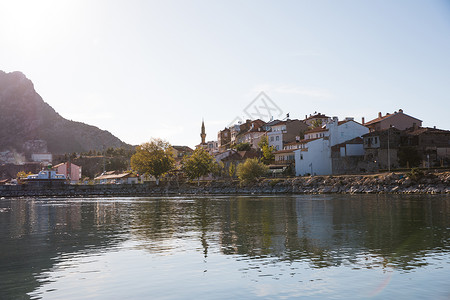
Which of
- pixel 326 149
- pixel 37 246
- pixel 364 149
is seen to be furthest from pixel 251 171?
pixel 37 246

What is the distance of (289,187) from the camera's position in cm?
9562

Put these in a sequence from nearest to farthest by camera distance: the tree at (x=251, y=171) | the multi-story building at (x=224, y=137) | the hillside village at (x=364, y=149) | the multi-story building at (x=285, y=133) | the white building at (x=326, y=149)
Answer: the hillside village at (x=364, y=149)
the white building at (x=326, y=149)
the tree at (x=251, y=171)
the multi-story building at (x=285, y=133)
the multi-story building at (x=224, y=137)

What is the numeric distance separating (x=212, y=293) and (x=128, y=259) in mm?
7364

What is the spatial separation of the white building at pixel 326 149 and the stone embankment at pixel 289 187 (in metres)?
7.48

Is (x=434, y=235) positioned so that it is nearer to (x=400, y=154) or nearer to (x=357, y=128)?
(x=400, y=154)

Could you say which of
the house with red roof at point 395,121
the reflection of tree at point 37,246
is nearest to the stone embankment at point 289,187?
the house with red roof at point 395,121

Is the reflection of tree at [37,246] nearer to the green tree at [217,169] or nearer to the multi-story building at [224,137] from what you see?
the green tree at [217,169]

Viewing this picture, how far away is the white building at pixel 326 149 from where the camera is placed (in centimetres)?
10138

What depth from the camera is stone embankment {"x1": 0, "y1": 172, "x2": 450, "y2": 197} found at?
73750 mm

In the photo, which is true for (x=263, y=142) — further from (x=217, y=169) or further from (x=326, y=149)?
(x=326, y=149)

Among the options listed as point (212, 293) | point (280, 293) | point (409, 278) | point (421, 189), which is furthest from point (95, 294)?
point (421, 189)

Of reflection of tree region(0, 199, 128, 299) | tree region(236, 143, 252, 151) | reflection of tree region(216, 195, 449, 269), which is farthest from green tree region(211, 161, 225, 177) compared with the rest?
reflection of tree region(0, 199, 128, 299)

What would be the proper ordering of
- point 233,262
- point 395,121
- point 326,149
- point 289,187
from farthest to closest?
point 395,121
point 326,149
point 289,187
point 233,262

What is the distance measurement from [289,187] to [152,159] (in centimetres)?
5098
